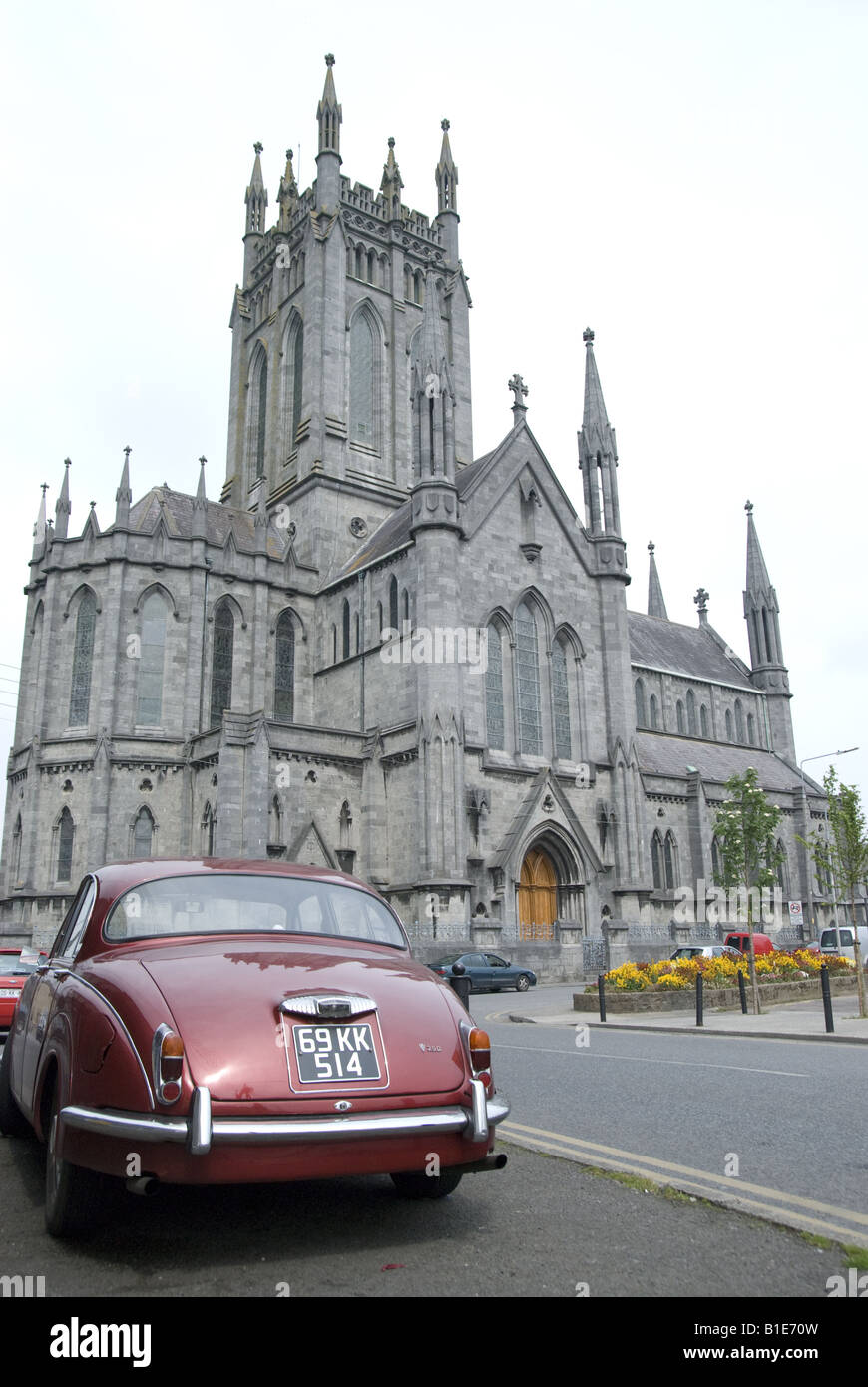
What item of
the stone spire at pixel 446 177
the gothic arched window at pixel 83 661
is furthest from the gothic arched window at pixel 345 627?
the stone spire at pixel 446 177

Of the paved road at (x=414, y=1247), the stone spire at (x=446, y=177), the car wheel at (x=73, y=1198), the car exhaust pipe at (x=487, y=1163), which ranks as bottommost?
the paved road at (x=414, y=1247)

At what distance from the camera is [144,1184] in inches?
147

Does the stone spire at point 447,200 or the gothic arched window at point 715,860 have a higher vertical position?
the stone spire at point 447,200

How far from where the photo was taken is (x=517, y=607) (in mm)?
34656

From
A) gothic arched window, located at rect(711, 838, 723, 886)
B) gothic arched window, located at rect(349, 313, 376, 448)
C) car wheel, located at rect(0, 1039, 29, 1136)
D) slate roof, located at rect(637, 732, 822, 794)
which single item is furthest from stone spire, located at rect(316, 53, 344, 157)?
car wheel, located at rect(0, 1039, 29, 1136)

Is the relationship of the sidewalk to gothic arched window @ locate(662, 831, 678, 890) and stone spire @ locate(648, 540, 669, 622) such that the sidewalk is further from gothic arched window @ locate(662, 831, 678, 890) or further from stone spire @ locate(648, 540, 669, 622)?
stone spire @ locate(648, 540, 669, 622)

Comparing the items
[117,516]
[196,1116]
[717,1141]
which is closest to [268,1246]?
[196,1116]

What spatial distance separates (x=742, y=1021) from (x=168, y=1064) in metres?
14.5

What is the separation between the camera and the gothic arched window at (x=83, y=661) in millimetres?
35656

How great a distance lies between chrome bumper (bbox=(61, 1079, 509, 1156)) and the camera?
3760mm

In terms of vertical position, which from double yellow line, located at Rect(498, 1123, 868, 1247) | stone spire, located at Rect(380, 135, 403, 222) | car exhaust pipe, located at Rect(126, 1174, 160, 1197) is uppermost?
stone spire, located at Rect(380, 135, 403, 222)

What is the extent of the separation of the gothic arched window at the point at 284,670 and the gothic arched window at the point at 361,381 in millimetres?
10434

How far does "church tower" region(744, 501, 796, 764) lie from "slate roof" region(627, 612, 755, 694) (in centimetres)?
117

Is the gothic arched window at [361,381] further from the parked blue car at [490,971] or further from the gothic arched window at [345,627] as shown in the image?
the parked blue car at [490,971]
